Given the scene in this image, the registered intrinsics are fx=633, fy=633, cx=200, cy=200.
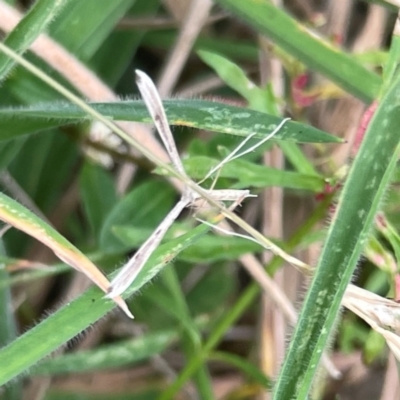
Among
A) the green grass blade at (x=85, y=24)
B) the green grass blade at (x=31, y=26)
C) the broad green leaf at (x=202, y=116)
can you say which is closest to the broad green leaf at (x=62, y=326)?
the broad green leaf at (x=202, y=116)

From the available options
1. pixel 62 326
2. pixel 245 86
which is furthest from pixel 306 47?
pixel 62 326

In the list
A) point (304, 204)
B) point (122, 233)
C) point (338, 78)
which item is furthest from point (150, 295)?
point (338, 78)

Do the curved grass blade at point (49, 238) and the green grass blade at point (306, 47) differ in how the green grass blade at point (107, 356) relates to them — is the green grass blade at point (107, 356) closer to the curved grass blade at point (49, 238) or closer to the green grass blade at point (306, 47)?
the curved grass blade at point (49, 238)

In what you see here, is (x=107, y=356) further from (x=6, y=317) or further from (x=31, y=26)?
(x=31, y=26)

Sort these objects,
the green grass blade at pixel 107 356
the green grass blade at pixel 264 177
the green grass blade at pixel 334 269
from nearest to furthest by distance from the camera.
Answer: the green grass blade at pixel 334 269 → the green grass blade at pixel 264 177 → the green grass blade at pixel 107 356

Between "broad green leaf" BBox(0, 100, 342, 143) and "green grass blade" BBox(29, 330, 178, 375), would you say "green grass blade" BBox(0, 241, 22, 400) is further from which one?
"broad green leaf" BBox(0, 100, 342, 143)

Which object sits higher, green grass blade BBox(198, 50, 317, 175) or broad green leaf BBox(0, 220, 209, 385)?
green grass blade BBox(198, 50, 317, 175)

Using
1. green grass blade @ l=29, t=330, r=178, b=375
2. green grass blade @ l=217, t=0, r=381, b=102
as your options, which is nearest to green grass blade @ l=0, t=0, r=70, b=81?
green grass blade @ l=217, t=0, r=381, b=102
